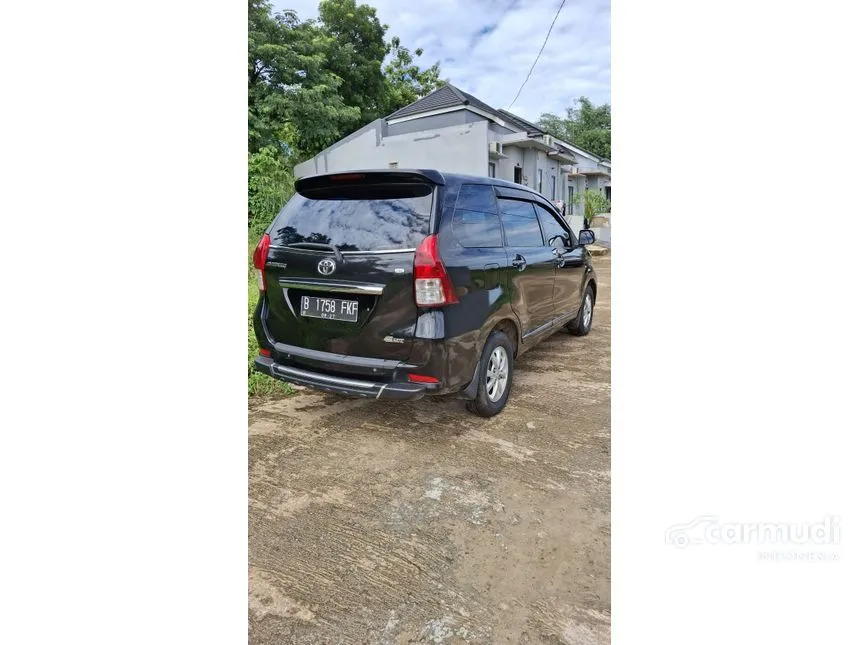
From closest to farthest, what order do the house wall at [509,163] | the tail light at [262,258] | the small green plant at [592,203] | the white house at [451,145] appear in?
1. the tail light at [262,258]
2. the white house at [451,145]
3. the house wall at [509,163]
4. the small green plant at [592,203]

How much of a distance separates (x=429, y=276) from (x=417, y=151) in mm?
12291

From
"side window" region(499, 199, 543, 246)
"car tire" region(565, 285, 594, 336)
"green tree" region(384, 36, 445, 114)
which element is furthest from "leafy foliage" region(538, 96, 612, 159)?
"side window" region(499, 199, 543, 246)

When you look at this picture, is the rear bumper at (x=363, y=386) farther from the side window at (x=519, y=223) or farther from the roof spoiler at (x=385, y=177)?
the side window at (x=519, y=223)

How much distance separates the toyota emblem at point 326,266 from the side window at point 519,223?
3.90ft

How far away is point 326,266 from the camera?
261 centimetres

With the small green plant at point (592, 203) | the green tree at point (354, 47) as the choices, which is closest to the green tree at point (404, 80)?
the green tree at point (354, 47)

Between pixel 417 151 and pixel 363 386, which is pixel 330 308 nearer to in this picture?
pixel 363 386

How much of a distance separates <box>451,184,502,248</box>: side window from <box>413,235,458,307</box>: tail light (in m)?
0.26

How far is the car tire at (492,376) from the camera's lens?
2.90m

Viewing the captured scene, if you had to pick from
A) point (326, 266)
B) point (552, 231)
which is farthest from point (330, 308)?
point (552, 231)

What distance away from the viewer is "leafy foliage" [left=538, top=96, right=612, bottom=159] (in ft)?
78.3
